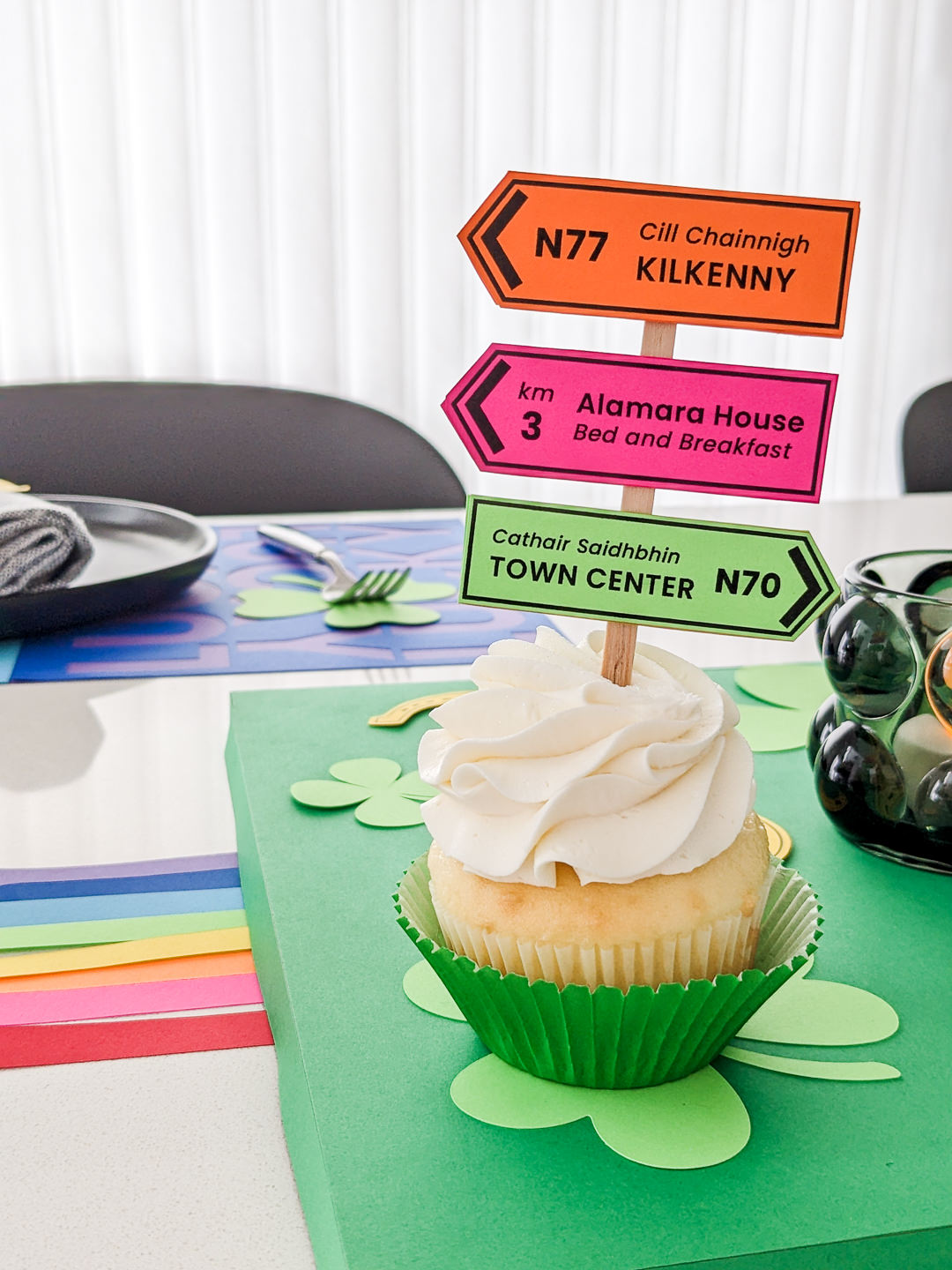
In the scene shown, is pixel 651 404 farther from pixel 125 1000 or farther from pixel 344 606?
pixel 344 606

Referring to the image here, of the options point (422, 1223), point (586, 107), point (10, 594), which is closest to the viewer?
point (422, 1223)

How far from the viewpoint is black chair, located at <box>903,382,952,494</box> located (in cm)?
238

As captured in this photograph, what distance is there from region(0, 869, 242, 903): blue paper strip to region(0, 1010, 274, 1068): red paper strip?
0.13 meters

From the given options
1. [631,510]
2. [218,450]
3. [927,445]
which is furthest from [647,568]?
[927,445]

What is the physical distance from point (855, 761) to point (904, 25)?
2.91 m

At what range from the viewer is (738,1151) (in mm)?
514

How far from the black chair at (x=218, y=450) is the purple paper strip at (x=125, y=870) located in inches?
49.1

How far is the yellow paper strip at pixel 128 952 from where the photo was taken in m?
0.73

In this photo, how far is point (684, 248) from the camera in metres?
0.54

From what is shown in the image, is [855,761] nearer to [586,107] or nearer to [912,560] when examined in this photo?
[912,560]

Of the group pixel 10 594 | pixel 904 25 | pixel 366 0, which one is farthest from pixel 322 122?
pixel 10 594

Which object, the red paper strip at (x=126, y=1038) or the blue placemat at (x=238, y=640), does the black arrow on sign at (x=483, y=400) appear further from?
the blue placemat at (x=238, y=640)

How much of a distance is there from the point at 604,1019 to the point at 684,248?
0.32 metres

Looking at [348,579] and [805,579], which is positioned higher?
[805,579]
